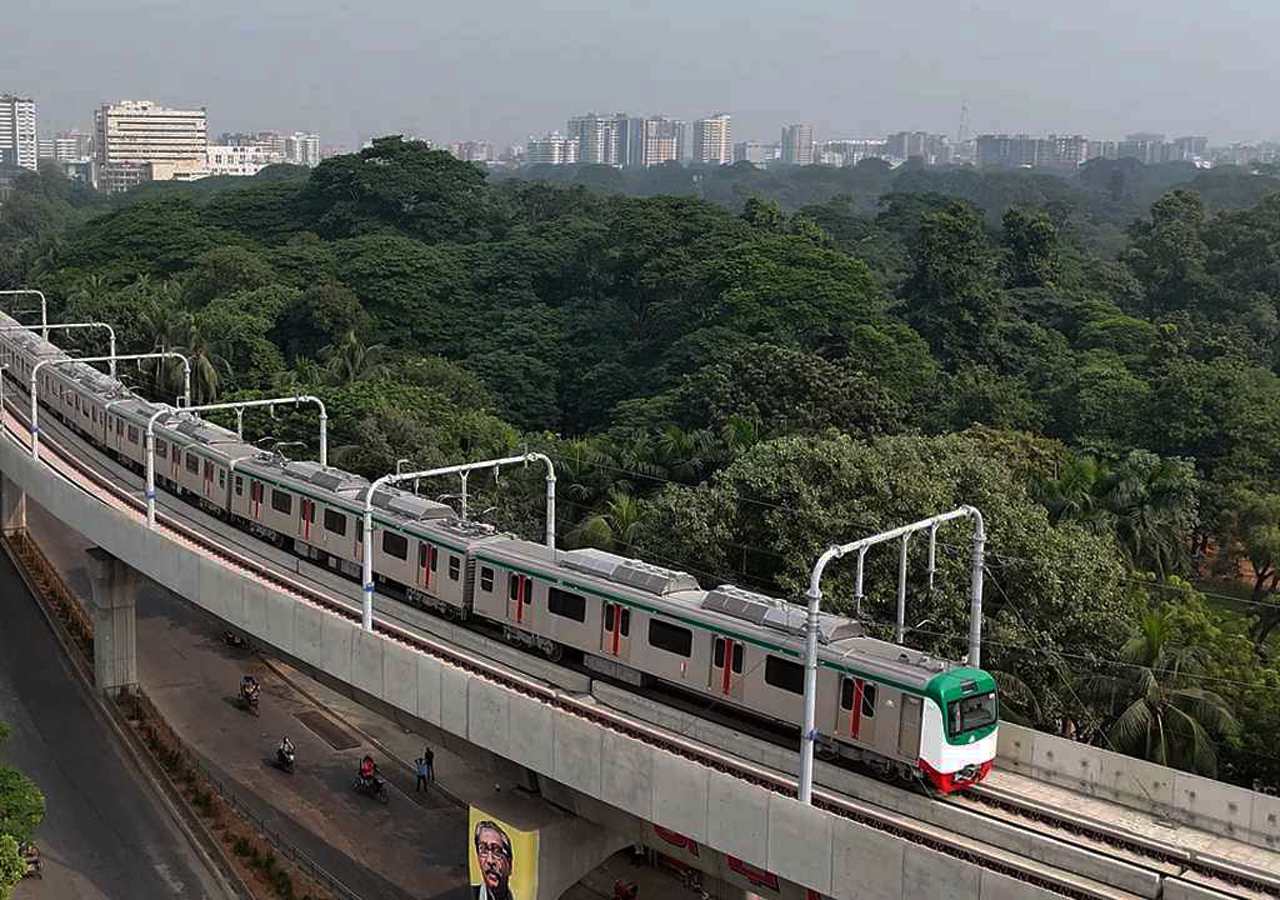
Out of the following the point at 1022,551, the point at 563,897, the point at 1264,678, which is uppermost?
the point at 1022,551

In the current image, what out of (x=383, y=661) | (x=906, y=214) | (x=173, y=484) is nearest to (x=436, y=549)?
(x=383, y=661)

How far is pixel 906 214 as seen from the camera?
371 ft

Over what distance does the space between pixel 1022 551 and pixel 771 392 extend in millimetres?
18827

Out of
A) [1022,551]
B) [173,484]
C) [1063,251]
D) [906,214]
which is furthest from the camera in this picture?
[906,214]

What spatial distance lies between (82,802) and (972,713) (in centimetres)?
2024

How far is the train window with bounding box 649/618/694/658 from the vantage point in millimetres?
Result: 21000

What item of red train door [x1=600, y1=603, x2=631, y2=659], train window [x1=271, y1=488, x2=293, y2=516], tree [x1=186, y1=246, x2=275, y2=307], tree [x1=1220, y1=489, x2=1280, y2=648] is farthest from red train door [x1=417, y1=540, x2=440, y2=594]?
tree [x1=186, y1=246, x2=275, y2=307]

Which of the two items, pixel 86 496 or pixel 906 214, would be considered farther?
pixel 906 214

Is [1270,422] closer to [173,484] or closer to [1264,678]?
[1264,678]

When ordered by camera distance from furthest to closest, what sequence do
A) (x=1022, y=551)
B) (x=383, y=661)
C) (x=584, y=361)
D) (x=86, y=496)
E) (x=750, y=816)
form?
(x=584, y=361), (x=86, y=496), (x=1022, y=551), (x=383, y=661), (x=750, y=816)

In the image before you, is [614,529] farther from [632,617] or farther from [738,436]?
[632,617]

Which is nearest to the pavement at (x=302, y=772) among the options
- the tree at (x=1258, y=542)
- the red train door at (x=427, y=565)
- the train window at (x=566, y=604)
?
the red train door at (x=427, y=565)

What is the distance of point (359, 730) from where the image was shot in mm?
33938

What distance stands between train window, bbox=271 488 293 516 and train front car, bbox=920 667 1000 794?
1667 cm
